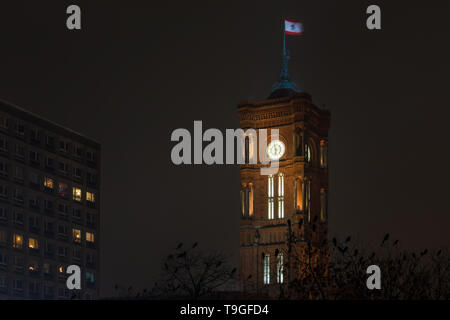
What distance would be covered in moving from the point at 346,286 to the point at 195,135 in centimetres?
9346

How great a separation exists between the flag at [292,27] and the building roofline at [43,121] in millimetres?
48021

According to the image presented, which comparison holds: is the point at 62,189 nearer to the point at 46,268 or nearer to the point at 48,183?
the point at 48,183

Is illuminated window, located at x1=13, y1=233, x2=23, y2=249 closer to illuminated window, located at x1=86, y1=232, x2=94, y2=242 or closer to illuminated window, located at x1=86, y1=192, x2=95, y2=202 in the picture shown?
illuminated window, located at x1=86, y1=232, x2=94, y2=242

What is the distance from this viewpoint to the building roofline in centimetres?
16875

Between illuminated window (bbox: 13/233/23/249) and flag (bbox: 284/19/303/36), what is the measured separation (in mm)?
62353

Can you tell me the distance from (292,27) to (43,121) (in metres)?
50.9

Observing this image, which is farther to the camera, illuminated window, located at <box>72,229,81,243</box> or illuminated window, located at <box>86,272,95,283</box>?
illuminated window, located at <box>86,272,95,283</box>

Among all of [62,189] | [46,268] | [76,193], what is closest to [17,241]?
[46,268]

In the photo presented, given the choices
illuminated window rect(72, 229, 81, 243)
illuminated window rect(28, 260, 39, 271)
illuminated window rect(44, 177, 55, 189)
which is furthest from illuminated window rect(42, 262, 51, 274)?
illuminated window rect(44, 177, 55, 189)

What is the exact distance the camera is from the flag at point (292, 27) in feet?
581

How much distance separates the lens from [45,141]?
594ft

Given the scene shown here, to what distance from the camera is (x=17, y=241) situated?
6668 inches

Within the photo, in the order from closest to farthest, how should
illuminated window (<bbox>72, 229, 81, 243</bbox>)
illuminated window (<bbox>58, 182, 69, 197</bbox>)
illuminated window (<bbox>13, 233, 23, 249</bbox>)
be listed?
1. illuminated window (<bbox>13, 233, 23, 249</bbox>)
2. illuminated window (<bbox>58, 182, 69, 197</bbox>)
3. illuminated window (<bbox>72, 229, 81, 243</bbox>)
